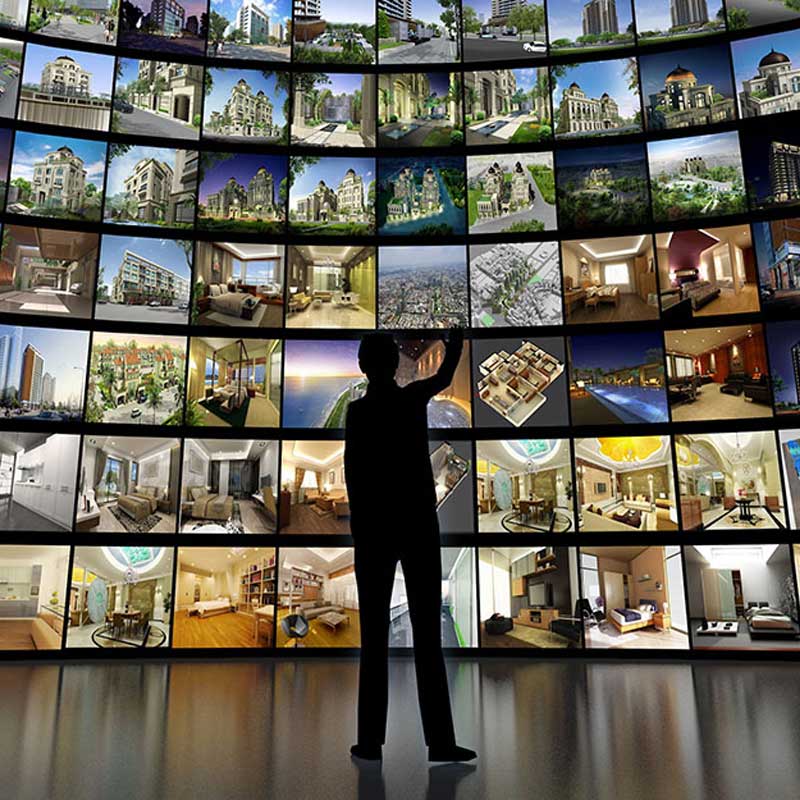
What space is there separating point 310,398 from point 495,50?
201 inches

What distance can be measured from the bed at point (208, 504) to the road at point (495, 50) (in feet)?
20.8

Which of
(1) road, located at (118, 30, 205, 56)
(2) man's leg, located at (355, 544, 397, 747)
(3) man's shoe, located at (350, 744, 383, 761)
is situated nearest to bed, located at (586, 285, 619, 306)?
(2) man's leg, located at (355, 544, 397, 747)

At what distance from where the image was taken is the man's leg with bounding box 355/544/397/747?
3.11 m

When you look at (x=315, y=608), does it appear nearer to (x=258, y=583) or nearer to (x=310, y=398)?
(x=258, y=583)

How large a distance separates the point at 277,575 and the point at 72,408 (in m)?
2.90

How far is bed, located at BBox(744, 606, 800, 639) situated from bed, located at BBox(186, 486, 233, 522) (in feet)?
18.1

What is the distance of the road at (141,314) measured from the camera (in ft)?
23.9

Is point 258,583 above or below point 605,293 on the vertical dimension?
below

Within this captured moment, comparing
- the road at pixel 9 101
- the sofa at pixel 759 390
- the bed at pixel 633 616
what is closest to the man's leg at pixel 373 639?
the bed at pixel 633 616

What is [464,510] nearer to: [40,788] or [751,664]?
[751,664]

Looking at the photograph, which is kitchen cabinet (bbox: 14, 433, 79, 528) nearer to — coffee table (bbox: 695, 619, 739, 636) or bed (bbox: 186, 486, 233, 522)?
bed (bbox: 186, 486, 233, 522)

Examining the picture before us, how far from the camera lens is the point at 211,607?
6730 millimetres

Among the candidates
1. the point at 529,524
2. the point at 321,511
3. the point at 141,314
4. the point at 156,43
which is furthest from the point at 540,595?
the point at 156,43

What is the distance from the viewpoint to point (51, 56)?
779cm
